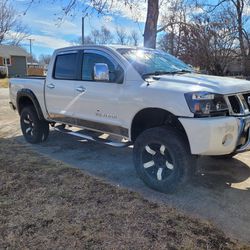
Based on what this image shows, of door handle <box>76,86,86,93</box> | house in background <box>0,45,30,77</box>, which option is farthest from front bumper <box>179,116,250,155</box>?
house in background <box>0,45,30,77</box>

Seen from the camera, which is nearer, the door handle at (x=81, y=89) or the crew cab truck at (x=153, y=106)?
the crew cab truck at (x=153, y=106)

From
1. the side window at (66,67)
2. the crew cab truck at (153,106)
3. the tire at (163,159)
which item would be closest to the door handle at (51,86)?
the crew cab truck at (153,106)

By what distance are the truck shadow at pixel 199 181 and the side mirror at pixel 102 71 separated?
152 centimetres

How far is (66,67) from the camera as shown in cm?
575

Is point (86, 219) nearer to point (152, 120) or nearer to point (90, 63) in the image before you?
point (152, 120)

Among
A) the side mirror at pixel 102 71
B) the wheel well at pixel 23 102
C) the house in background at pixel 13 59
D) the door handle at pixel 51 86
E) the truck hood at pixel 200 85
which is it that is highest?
the house in background at pixel 13 59

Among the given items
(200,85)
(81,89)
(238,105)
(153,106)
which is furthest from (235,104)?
(81,89)

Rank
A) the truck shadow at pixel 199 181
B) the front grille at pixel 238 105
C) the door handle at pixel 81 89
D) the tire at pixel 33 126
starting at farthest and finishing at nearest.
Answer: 1. the tire at pixel 33 126
2. the door handle at pixel 81 89
3. the front grille at pixel 238 105
4. the truck shadow at pixel 199 181

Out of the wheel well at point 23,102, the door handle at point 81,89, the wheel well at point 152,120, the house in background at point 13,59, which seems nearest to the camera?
the wheel well at point 152,120

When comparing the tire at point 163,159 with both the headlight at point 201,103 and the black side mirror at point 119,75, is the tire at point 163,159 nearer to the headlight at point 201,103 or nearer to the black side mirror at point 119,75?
the headlight at point 201,103

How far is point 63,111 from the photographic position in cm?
577

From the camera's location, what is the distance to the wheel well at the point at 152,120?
13.7ft

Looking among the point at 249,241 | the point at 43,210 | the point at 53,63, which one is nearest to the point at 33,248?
the point at 43,210

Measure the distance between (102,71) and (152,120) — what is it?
1.06 metres
